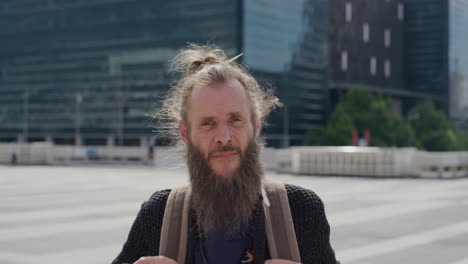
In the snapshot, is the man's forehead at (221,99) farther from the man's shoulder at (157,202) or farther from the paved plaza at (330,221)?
the paved plaza at (330,221)

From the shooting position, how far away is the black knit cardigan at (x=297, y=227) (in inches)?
96.7

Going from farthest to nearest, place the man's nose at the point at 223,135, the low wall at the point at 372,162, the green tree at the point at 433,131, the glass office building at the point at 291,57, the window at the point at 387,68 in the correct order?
the window at the point at 387,68
the green tree at the point at 433,131
the glass office building at the point at 291,57
the low wall at the point at 372,162
the man's nose at the point at 223,135

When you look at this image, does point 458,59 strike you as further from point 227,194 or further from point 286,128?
point 227,194

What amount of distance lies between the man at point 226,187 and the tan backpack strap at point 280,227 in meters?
0.03

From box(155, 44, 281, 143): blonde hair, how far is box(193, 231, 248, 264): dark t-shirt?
46cm

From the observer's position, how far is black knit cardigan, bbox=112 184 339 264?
2.46 metres

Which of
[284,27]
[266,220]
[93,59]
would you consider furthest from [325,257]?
[93,59]

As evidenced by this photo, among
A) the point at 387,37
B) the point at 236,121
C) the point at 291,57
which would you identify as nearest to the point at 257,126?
the point at 236,121

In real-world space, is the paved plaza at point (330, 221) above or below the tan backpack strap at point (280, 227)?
below

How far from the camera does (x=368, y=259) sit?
876cm

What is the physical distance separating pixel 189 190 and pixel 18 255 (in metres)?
6.83

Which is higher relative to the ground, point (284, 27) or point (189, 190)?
point (284, 27)

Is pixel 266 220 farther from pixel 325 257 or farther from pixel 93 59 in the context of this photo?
pixel 93 59

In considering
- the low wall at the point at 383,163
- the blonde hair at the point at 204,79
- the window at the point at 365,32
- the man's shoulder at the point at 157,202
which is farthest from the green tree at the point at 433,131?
the man's shoulder at the point at 157,202
